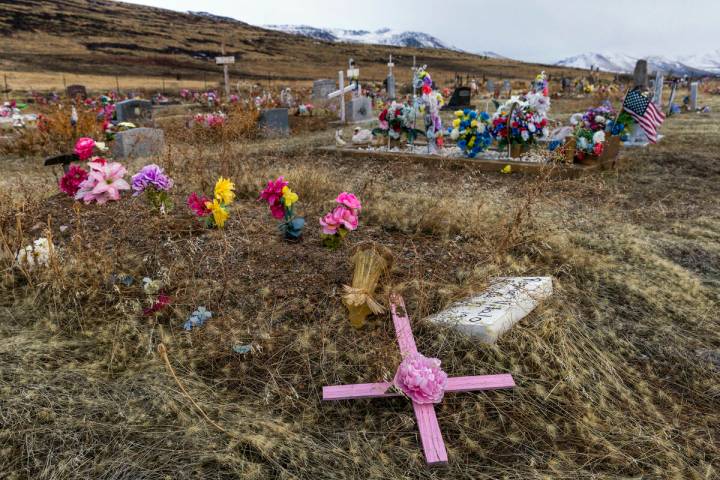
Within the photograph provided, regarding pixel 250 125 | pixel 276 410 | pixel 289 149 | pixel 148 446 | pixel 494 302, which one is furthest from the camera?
pixel 250 125

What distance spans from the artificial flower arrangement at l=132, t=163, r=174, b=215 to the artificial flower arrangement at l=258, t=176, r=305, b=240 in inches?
34.4

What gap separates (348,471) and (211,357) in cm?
101

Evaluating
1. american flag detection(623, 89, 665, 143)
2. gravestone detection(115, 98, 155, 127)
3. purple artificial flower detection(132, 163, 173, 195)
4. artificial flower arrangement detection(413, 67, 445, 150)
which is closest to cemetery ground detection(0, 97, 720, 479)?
purple artificial flower detection(132, 163, 173, 195)

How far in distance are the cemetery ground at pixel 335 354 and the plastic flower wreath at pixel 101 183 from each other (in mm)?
336

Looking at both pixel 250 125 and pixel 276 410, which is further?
pixel 250 125

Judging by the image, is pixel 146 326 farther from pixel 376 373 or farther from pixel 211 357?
pixel 376 373

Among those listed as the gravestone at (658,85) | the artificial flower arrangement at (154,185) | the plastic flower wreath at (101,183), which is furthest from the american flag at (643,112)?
the plastic flower wreath at (101,183)

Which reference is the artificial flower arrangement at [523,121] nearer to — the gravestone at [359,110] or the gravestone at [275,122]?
the gravestone at [275,122]

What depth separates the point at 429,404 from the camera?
2176mm

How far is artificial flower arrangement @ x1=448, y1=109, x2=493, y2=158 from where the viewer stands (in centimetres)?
780

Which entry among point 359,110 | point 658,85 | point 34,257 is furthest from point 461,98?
point 34,257

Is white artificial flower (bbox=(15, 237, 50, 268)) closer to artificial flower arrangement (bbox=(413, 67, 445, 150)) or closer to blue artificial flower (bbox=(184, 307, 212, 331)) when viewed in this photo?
blue artificial flower (bbox=(184, 307, 212, 331))

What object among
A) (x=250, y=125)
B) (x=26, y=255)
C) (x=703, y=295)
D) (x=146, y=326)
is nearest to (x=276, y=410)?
(x=146, y=326)

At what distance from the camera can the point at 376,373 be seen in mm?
2408
